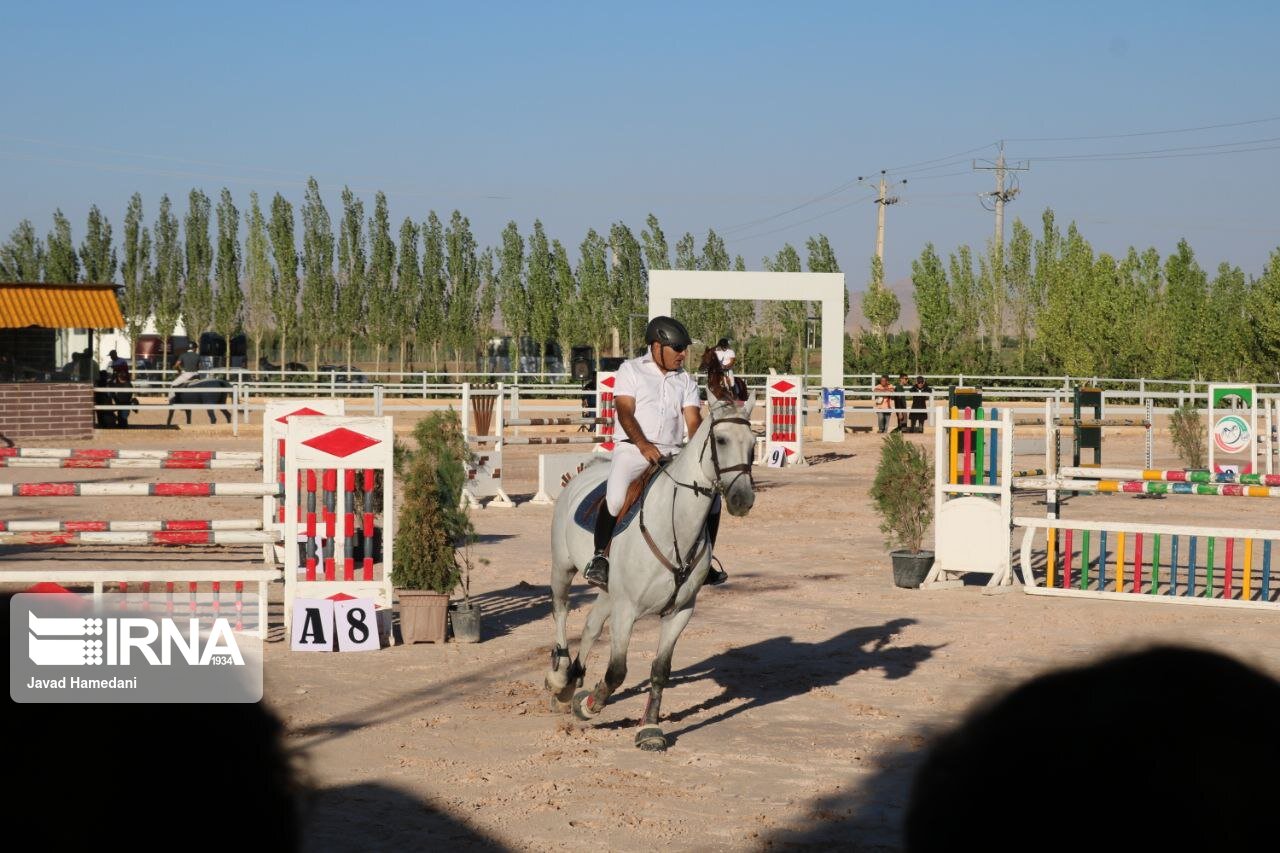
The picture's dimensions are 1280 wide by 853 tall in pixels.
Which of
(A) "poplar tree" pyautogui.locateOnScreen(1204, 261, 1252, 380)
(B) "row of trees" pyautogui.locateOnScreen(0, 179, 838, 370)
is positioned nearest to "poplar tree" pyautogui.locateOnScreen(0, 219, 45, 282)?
(B) "row of trees" pyautogui.locateOnScreen(0, 179, 838, 370)

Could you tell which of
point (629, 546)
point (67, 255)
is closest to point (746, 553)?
point (629, 546)

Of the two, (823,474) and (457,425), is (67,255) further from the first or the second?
(457,425)

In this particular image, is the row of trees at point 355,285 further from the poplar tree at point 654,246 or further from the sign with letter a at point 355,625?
the sign with letter a at point 355,625

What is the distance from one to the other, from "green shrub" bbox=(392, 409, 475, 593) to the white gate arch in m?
20.2

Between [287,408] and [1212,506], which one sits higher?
[287,408]

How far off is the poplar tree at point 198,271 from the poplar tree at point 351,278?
237 inches

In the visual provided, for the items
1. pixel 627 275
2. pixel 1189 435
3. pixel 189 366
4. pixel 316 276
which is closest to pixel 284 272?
pixel 316 276

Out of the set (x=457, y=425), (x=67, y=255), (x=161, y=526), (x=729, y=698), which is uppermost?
(x=67, y=255)

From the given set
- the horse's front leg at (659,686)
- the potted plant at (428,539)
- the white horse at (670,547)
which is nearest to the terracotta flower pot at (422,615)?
the potted plant at (428,539)

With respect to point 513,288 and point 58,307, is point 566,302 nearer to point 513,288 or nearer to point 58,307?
point 513,288

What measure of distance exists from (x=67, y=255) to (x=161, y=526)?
60469 millimetres

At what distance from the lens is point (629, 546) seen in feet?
26.7

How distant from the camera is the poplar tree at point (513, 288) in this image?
68312 mm

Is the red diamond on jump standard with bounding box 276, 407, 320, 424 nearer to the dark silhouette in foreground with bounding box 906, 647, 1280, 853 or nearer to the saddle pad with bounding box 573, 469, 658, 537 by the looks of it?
the saddle pad with bounding box 573, 469, 658, 537
